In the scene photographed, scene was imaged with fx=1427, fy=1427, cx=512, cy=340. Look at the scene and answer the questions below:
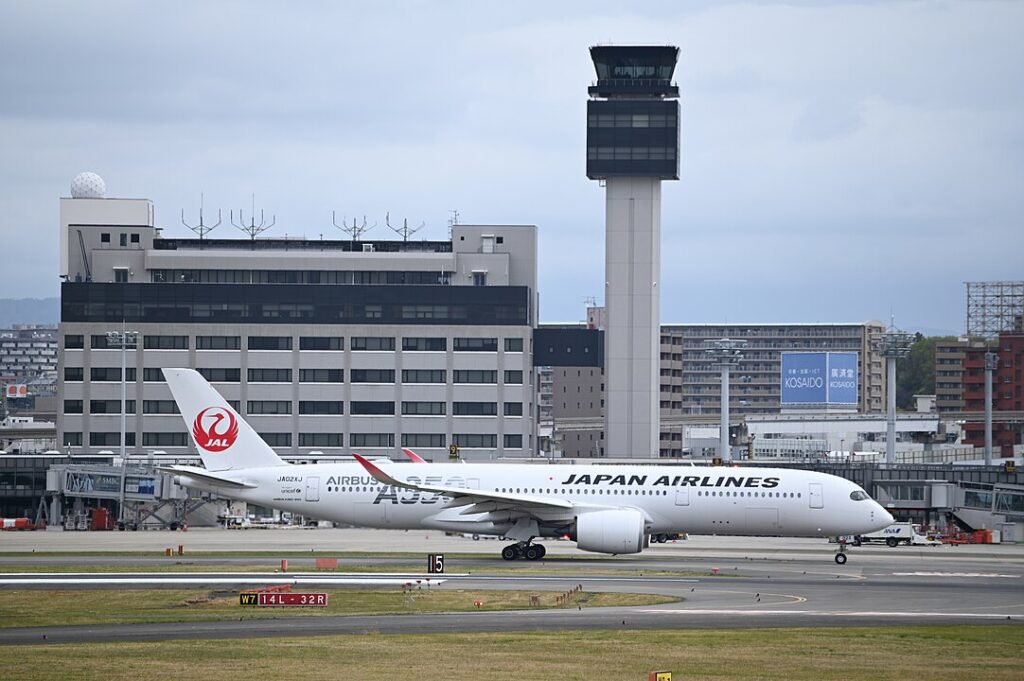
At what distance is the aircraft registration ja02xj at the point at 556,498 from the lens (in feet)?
185

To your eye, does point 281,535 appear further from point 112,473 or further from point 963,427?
point 963,427

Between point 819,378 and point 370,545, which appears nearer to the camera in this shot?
point 370,545

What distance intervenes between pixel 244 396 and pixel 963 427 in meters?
98.9

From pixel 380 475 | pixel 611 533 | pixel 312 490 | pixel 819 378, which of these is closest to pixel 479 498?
pixel 380 475

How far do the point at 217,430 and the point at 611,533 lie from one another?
58.1 feet

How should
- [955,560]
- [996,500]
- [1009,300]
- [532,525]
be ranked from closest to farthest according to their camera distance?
[532,525] < [955,560] < [996,500] < [1009,300]

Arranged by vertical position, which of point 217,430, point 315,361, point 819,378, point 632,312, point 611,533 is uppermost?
point 632,312

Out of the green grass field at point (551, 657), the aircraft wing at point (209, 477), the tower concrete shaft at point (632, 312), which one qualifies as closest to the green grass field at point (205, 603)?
the green grass field at point (551, 657)

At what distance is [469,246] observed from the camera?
130750 mm

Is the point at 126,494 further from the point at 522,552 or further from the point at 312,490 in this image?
the point at 522,552

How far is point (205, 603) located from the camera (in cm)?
3969

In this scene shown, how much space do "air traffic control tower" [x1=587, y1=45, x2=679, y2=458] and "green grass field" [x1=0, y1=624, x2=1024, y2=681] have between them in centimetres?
8222

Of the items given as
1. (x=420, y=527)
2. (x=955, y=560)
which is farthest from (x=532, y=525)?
(x=955, y=560)

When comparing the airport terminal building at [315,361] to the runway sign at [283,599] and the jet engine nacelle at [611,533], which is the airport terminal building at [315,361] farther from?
the runway sign at [283,599]
